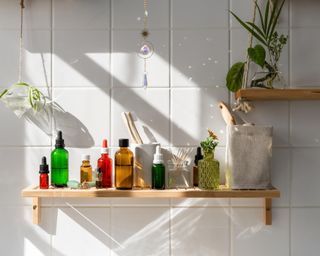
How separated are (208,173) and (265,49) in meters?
0.47

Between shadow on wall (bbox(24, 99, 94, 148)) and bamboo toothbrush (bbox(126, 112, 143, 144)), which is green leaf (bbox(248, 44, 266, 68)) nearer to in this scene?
bamboo toothbrush (bbox(126, 112, 143, 144))

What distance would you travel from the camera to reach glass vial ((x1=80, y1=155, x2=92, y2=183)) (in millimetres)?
1500

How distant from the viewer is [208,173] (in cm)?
145

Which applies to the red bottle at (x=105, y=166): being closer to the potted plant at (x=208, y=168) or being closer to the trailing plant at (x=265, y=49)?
the potted plant at (x=208, y=168)

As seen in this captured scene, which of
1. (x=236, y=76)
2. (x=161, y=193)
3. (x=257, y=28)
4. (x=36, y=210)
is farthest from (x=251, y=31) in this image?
(x=36, y=210)

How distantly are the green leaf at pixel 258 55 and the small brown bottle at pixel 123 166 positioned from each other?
1.58 ft

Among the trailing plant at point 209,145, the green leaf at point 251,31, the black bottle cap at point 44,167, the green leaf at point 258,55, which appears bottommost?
the black bottle cap at point 44,167

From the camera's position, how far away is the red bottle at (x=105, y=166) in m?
1.49

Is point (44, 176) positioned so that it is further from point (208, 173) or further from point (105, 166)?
point (208, 173)

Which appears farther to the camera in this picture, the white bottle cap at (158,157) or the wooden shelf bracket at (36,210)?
the wooden shelf bracket at (36,210)

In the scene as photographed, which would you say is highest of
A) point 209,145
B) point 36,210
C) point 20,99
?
point 20,99

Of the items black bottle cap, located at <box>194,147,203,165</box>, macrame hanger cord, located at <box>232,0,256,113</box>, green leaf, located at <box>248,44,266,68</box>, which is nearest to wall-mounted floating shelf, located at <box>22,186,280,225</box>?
black bottle cap, located at <box>194,147,203,165</box>

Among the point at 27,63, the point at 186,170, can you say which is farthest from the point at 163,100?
the point at 27,63

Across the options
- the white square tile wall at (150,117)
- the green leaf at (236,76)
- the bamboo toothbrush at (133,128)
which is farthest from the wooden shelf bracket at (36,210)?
the green leaf at (236,76)
